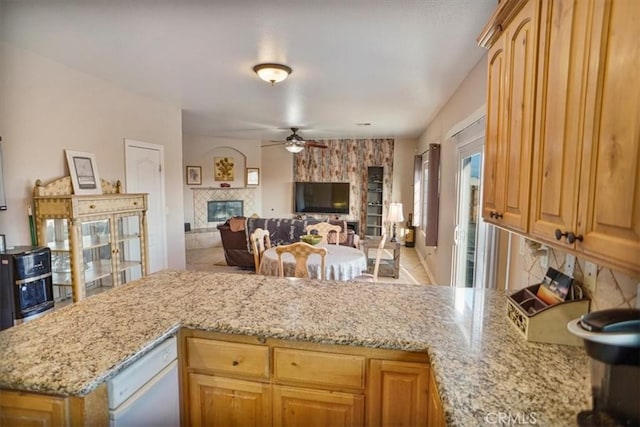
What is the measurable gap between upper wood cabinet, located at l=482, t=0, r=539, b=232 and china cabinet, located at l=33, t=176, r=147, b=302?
3.20 m

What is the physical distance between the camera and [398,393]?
1.25m

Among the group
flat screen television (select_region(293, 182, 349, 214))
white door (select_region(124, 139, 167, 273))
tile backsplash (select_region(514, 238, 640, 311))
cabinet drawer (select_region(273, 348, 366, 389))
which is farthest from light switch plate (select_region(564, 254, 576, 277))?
flat screen television (select_region(293, 182, 349, 214))

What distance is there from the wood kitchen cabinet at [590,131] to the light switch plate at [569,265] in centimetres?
42

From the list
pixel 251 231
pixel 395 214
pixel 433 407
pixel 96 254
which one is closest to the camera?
pixel 433 407

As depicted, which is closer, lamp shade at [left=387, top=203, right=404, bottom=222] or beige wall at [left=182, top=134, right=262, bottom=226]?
lamp shade at [left=387, top=203, right=404, bottom=222]

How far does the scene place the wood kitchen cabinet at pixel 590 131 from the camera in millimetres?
689

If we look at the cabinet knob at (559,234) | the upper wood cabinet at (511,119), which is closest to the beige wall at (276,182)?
the upper wood cabinet at (511,119)

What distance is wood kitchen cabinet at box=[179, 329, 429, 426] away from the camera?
1251 millimetres

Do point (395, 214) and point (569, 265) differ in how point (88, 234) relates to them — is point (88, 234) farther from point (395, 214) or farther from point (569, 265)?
point (395, 214)

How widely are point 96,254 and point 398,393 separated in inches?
137

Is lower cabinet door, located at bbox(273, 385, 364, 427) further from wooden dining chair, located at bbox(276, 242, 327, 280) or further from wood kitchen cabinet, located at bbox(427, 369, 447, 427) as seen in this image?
wooden dining chair, located at bbox(276, 242, 327, 280)

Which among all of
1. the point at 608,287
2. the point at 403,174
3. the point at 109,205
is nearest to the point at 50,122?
the point at 109,205

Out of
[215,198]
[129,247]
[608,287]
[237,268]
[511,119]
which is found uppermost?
[511,119]

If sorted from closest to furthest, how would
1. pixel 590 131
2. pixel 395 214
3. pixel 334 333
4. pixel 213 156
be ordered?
pixel 590 131, pixel 334 333, pixel 395 214, pixel 213 156
